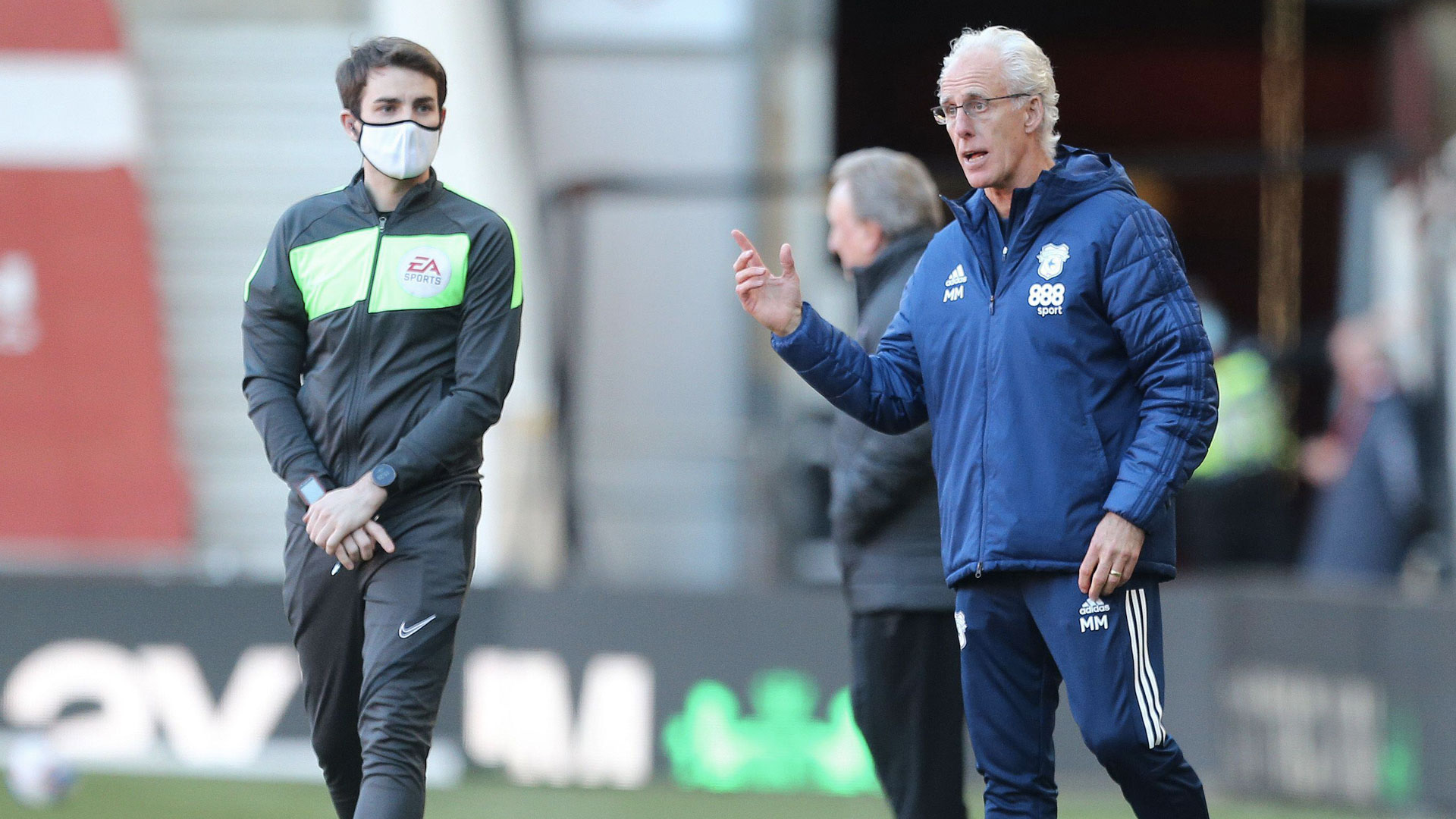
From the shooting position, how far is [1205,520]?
37.9 feet

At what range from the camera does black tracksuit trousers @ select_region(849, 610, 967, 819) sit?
4.92 m

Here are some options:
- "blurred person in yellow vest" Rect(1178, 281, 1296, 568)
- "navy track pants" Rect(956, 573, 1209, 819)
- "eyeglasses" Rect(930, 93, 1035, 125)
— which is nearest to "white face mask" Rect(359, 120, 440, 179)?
"eyeglasses" Rect(930, 93, 1035, 125)

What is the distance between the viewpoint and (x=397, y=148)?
4.43 m

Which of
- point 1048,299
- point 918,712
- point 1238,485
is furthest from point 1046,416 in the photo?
point 1238,485

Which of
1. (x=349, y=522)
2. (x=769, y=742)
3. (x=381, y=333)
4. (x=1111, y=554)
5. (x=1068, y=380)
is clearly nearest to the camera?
(x=1111, y=554)

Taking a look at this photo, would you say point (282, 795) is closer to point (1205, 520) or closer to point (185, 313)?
point (185, 313)

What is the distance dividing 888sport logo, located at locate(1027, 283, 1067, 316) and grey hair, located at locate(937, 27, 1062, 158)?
0.34 meters

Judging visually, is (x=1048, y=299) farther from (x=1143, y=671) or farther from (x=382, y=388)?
(x=382, y=388)

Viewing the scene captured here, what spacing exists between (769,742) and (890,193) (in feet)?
13.5

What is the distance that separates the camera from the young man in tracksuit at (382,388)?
4359 millimetres

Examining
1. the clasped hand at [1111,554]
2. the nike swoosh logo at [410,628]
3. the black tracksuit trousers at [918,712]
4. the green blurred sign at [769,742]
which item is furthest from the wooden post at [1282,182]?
the nike swoosh logo at [410,628]

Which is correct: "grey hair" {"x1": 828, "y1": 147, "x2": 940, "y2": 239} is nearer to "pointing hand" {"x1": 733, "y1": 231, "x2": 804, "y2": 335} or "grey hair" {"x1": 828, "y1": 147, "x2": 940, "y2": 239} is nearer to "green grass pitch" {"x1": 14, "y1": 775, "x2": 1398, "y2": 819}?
"pointing hand" {"x1": 733, "y1": 231, "x2": 804, "y2": 335}

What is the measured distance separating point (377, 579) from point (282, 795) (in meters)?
4.28

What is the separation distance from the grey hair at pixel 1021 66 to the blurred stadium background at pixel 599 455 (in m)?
4.24
